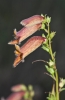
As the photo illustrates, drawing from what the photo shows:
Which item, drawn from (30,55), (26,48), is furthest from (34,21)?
(30,55)

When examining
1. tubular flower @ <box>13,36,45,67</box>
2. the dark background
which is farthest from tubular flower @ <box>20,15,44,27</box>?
the dark background

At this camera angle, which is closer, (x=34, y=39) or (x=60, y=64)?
(x=34, y=39)

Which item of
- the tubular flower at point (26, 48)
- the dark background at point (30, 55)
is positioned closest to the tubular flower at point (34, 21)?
the tubular flower at point (26, 48)

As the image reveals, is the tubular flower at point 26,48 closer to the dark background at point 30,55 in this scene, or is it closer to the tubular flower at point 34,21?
the tubular flower at point 34,21

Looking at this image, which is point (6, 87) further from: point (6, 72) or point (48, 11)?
point (48, 11)

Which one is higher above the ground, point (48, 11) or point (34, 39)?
point (48, 11)

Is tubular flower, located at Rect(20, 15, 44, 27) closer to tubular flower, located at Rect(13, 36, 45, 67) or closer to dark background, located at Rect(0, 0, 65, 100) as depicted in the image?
tubular flower, located at Rect(13, 36, 45, 67)

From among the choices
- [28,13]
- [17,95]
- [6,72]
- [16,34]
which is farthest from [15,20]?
[16,34]

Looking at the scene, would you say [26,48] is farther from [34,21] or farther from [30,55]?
[30,55]
